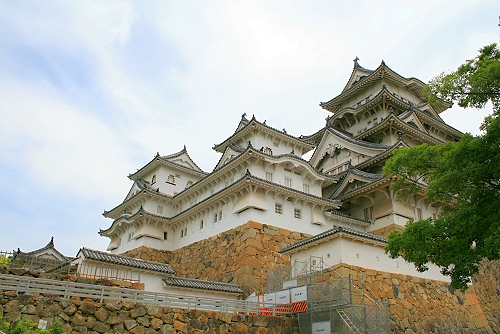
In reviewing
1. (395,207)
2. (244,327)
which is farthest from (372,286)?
(395,207)

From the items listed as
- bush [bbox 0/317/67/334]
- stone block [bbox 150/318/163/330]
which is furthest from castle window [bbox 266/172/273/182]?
bush [bbox 0/317/67/334]

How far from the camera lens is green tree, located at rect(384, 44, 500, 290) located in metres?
11.4

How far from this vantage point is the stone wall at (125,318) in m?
11.9

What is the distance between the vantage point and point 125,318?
529 inches

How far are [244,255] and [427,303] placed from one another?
384 inches

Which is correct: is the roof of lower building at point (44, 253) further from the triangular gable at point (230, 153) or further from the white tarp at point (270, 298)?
the white tarp at point (270, 298)

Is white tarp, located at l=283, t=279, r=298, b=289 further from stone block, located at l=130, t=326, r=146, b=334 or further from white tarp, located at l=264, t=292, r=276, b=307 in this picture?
stone block, located at l=130, t=326, r=146, b=334

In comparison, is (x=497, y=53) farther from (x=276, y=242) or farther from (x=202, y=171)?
(x=202, y=171)

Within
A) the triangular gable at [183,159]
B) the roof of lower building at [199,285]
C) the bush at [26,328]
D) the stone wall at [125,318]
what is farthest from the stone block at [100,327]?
the triangular gable at [183,159]

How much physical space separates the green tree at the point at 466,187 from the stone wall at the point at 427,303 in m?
5.61

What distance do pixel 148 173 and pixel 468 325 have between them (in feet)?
87.9

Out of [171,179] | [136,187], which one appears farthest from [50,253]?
[171,179]

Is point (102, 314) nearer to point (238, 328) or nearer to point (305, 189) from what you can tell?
point (238, 328)

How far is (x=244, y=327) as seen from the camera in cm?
1548
